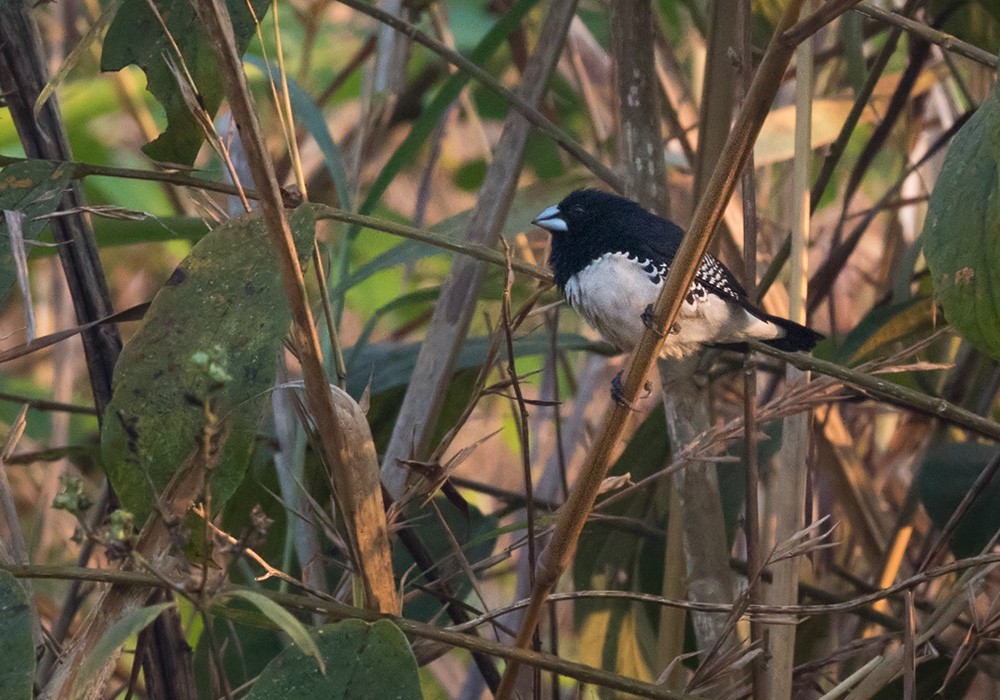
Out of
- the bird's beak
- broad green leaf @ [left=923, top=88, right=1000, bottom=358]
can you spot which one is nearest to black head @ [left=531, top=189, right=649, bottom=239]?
the bird's beak

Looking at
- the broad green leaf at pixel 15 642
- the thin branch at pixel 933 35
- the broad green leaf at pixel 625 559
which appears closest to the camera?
the broad green leaf at pixel 15 642

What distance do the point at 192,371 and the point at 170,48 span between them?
50 cm

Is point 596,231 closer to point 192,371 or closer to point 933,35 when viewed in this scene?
point 933,35

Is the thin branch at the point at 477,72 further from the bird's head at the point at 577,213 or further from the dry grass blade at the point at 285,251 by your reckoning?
the dry grass blade at the point at 285,251

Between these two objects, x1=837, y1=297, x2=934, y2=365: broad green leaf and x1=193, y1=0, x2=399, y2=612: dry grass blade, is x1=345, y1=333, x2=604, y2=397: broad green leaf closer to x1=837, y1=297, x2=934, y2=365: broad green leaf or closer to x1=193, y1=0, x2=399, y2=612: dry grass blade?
x1=837, y1=297, x2=934, y2=365: broad green leaf

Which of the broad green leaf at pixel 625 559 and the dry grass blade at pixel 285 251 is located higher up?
the dry grass blade at pixel 285 251

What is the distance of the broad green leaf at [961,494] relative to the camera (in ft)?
6.89

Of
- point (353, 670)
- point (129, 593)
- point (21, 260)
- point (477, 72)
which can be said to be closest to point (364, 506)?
point (353, 670)

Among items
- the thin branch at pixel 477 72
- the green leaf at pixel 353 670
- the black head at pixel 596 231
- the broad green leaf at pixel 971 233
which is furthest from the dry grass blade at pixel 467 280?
the broad green leaf at pixel 971 233

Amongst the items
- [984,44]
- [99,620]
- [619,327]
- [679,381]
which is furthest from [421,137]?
[99,620]

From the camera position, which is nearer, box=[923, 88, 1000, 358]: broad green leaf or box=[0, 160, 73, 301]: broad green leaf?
box=[923, 88, 1000, 358]: broad green leaf

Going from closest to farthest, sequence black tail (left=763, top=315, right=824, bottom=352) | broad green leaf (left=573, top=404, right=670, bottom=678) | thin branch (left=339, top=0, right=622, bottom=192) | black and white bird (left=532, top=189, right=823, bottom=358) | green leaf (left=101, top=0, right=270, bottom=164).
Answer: green leaf (left=101, top=0, right=270, bottom=164)
thin branch (left=339, top=0, right=622, bottom=192)
black tail (left=763, top=315, right=824, bottom=352)
black and white bird (left=532, top=189, right=823, bottom=358)
broad green leaf (left=573, top=404, right=670, bottom=678)

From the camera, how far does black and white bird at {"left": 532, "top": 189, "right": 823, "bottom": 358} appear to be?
6.70 feet

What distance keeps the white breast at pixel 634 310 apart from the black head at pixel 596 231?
3 centimetres
